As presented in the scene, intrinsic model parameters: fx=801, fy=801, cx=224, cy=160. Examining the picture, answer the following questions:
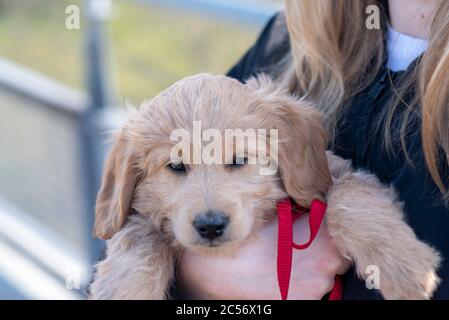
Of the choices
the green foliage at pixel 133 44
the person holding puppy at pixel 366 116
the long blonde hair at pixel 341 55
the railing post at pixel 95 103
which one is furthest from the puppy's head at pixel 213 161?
the railing post at pixel 95 103

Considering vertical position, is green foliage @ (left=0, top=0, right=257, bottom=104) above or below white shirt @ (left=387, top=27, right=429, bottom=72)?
below

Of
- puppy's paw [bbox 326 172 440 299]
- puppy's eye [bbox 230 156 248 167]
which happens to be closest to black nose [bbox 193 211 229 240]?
puppy's eye [bbox 230 156 248 167]

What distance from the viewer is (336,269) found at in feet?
6.82

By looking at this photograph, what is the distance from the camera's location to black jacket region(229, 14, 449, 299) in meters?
2.00

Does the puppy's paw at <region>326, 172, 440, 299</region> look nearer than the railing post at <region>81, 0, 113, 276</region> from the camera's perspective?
Yes

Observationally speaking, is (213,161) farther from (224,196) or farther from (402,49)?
(402,49)

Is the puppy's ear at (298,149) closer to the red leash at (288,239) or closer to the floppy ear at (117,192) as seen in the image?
the red leash at (288,239)

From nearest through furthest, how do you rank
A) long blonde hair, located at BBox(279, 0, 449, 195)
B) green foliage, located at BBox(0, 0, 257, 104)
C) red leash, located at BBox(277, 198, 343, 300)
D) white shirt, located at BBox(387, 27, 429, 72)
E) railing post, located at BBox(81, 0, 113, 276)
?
red leash, located at BBox(277, 198, 343, 300), long blonde hair, located at BBox(279, 0, 449, 195), white shirt, located at BBox(387, 27, 429, 72), railing post, located at BBox(81, 0, 113, 276), green foliage, located at BBox(0, 0, 257, 104)

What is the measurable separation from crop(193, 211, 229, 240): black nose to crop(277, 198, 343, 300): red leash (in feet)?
0.50

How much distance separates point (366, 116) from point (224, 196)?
20.5 inches

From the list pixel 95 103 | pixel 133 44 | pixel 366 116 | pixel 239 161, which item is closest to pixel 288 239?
pixel 239 161

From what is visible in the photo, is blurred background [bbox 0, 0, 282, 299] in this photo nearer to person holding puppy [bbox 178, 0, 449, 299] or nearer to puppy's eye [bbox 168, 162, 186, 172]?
person holding puppy [bbox 178, 0, 449, 299]
